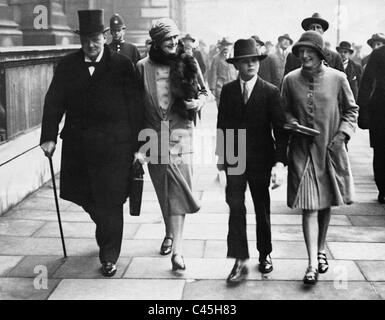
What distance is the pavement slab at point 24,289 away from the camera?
5.06 m

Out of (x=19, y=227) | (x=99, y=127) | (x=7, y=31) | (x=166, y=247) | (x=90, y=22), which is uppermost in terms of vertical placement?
(x=90, y=22)

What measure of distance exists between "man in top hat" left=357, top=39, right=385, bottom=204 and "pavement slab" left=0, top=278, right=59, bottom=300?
4.05 m

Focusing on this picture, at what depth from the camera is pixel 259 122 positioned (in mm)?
5266

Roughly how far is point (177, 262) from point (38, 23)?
8.55 meters

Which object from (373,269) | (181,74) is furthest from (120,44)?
(373,269)

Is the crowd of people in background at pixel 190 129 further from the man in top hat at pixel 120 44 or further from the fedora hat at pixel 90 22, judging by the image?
the man in top hat at pixel 120 44

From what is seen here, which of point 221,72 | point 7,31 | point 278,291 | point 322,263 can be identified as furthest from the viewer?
point 221,72

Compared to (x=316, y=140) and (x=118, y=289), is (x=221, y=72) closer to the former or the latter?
(x=316, y=140)

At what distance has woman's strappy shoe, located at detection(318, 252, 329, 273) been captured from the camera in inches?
215

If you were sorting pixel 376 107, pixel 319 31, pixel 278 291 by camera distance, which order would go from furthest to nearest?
pixel 376 107 → pixel 319 31 → pixel 278 291

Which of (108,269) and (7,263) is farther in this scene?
(7,263)

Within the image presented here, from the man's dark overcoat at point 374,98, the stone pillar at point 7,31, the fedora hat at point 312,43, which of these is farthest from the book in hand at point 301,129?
the stone pillar at point 7,31

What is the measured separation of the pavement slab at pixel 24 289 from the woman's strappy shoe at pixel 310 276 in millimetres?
1799
